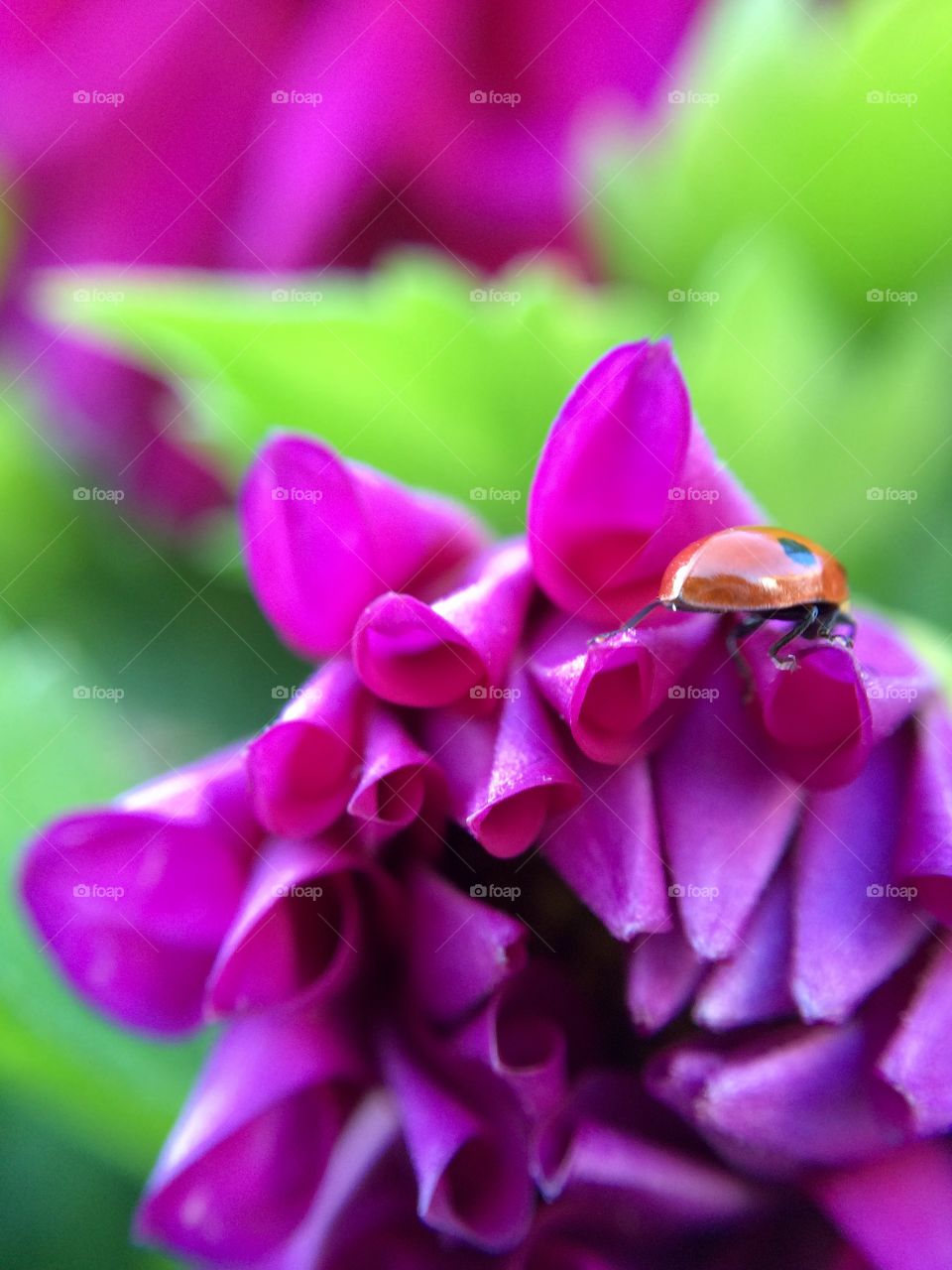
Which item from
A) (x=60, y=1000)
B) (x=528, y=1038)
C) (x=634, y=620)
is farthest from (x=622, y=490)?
(x=60, y=1000)

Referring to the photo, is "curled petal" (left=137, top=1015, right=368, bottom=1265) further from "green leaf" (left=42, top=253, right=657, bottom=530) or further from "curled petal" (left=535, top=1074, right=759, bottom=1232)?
"green leaf" (left=42, top=253, right=657, bottom=530)

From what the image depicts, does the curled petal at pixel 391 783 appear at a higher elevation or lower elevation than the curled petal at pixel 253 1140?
higher

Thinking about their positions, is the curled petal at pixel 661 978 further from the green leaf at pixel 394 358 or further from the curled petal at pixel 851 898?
the green leaf at pixel 394 358

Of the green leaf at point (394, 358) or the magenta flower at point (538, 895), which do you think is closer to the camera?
the magenta flower at point (538, 895)

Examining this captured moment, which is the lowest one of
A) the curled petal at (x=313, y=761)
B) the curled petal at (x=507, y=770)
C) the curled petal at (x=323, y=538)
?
the curled petal at (x=507, y=770)

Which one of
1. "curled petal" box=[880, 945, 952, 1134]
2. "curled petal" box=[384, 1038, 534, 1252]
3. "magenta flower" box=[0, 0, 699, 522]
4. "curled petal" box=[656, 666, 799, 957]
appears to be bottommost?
"curled petal" box=[880, 945, 952, 1134]

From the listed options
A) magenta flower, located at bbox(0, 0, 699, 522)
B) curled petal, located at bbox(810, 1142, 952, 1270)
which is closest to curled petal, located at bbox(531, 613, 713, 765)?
curled petal, located at bbox(810, 1142, 952, 1270)

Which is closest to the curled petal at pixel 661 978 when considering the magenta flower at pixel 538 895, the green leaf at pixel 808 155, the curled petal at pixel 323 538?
the magenta flower at pixel 538 895
